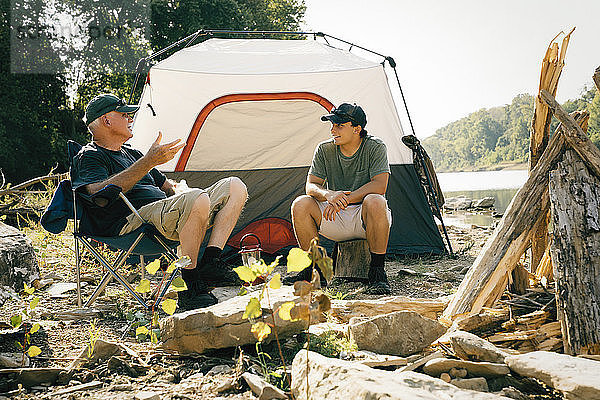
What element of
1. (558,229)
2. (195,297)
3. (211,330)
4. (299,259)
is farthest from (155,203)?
(558,229)

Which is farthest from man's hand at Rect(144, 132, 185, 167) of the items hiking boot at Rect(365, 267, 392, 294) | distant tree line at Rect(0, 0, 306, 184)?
distant tree line at Rect(0, 0, 306, 184)

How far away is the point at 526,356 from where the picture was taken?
5.56 ft

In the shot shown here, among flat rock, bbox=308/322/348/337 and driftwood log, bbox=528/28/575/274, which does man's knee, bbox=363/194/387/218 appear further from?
flat rock, bbox=308/322/348/337

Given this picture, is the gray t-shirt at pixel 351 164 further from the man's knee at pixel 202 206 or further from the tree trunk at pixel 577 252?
the tree trunk at pixel 577 252

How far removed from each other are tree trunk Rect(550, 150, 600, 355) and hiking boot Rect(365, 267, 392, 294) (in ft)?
4.65

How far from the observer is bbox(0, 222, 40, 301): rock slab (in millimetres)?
3242

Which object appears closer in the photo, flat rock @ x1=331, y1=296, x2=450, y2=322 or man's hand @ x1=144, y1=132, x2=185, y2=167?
flat rock @ x1=331, y1=296, x2=450, y2=322

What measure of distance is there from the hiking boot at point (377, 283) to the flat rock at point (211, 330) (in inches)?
52.9

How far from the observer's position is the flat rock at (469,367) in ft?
5.67

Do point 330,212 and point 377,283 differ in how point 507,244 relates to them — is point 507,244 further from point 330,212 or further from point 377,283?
point 330,212

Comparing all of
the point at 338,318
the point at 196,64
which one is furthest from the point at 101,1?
the point at 338,318

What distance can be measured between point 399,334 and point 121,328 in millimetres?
1436

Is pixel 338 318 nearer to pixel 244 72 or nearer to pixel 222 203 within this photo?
pixel 222 203

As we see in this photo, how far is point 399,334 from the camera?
2.09 m
